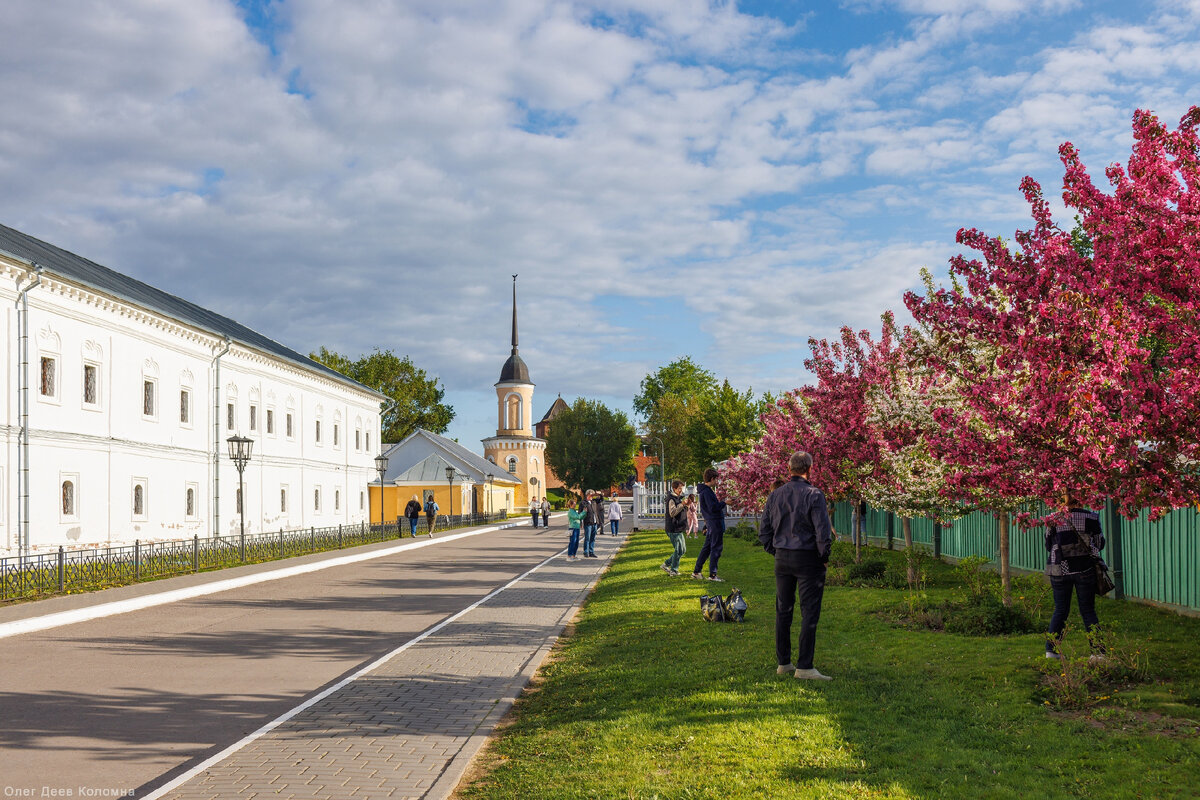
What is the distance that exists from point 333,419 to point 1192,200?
165 feet

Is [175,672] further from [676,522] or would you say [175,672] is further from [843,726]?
[676,522]

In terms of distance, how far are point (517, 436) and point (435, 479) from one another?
35.4m

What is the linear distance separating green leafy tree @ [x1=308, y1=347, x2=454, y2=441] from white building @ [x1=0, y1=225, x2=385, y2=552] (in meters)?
38.9

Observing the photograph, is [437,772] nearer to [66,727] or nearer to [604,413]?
[66,727]

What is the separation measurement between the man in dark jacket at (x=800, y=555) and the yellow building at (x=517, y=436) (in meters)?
89.0

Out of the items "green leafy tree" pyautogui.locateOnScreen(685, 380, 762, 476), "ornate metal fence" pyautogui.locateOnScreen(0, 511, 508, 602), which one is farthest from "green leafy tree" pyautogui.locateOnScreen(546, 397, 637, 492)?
"ornate metal fence" pyautogui.locateOnScreen(0, 511, 508, 602)

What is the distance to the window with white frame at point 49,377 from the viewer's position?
86.1 ft

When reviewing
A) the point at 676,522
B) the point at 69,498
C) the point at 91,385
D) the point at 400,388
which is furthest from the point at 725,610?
the point at 400,388

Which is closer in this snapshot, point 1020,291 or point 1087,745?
point 1087,745

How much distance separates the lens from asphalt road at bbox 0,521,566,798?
242 inches

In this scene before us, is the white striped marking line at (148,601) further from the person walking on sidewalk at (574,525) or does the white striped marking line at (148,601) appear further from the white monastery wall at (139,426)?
the white monastery wall at (139,426)

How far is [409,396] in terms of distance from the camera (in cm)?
8975

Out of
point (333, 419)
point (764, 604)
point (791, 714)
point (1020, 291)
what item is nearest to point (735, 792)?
point (791, 714)

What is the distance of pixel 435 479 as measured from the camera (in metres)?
63.5
